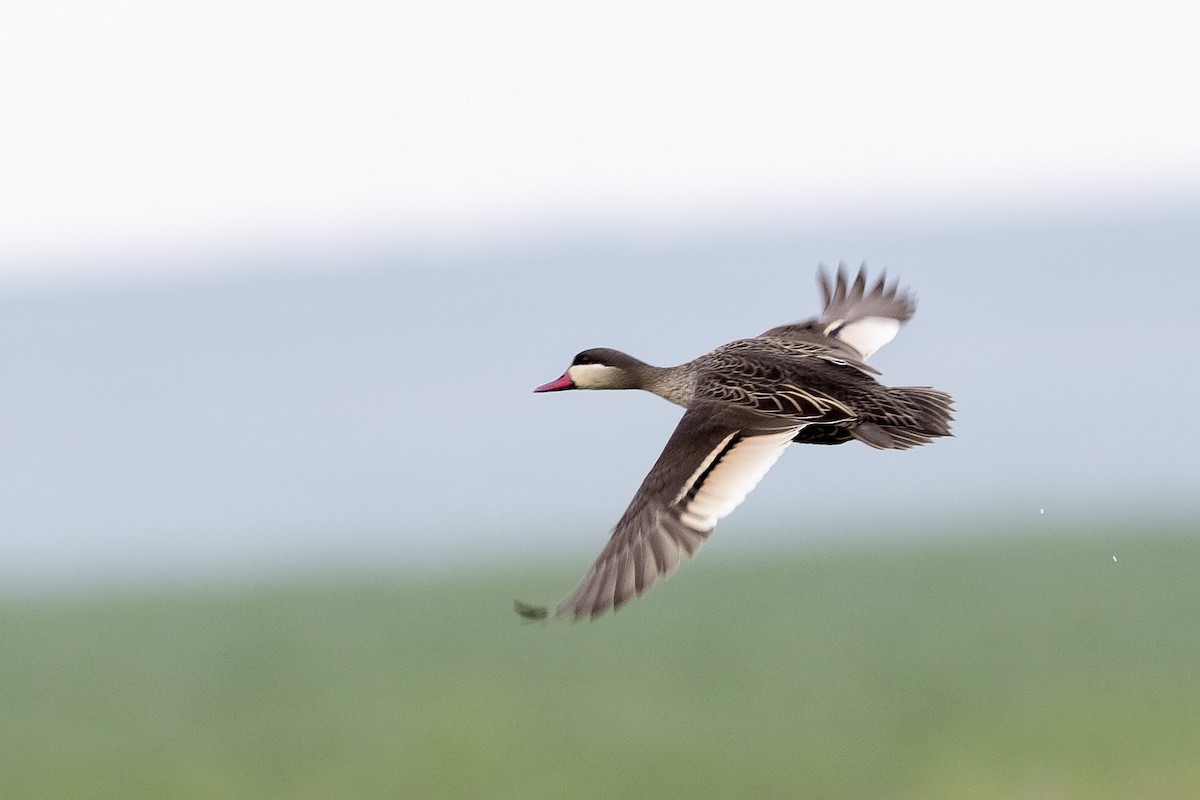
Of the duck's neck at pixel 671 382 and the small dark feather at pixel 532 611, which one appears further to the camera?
the duck's neck at pixel 671 382

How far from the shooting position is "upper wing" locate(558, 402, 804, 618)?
892 cm

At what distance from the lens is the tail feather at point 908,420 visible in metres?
9.81

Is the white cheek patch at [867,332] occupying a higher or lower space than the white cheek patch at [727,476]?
higher

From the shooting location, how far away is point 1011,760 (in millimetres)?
37125

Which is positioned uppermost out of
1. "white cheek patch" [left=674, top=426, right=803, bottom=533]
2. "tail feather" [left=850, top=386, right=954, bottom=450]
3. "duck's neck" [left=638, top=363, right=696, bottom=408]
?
"duck's neck" [left=638, top=363, right=696, bottom=408]

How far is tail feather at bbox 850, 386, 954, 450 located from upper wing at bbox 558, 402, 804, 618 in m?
0.42

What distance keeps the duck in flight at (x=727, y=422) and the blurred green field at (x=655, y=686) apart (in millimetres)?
24433

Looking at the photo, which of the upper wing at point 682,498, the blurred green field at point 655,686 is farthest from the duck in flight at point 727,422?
the blurred green field at point 655,686

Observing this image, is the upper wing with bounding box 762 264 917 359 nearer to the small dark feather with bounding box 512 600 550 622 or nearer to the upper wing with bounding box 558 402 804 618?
the upper wing with bounding box 558 402 804 618

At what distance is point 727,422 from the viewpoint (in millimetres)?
9734

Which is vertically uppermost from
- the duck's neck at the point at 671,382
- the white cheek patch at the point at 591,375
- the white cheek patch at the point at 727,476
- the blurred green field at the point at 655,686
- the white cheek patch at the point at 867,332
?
the white cheek patch at the point at 867,332

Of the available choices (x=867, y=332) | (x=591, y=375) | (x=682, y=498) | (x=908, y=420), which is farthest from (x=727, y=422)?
(x=867, y=332)

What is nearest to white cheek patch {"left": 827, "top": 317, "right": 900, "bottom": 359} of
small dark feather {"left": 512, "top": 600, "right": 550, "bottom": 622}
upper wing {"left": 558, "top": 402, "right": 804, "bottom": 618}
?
upper wing {"left": 558, "top": 402, "right": 804, "bottom": 618}

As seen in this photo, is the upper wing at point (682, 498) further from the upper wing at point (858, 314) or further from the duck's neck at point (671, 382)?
the upper wing at point (858, 314)
